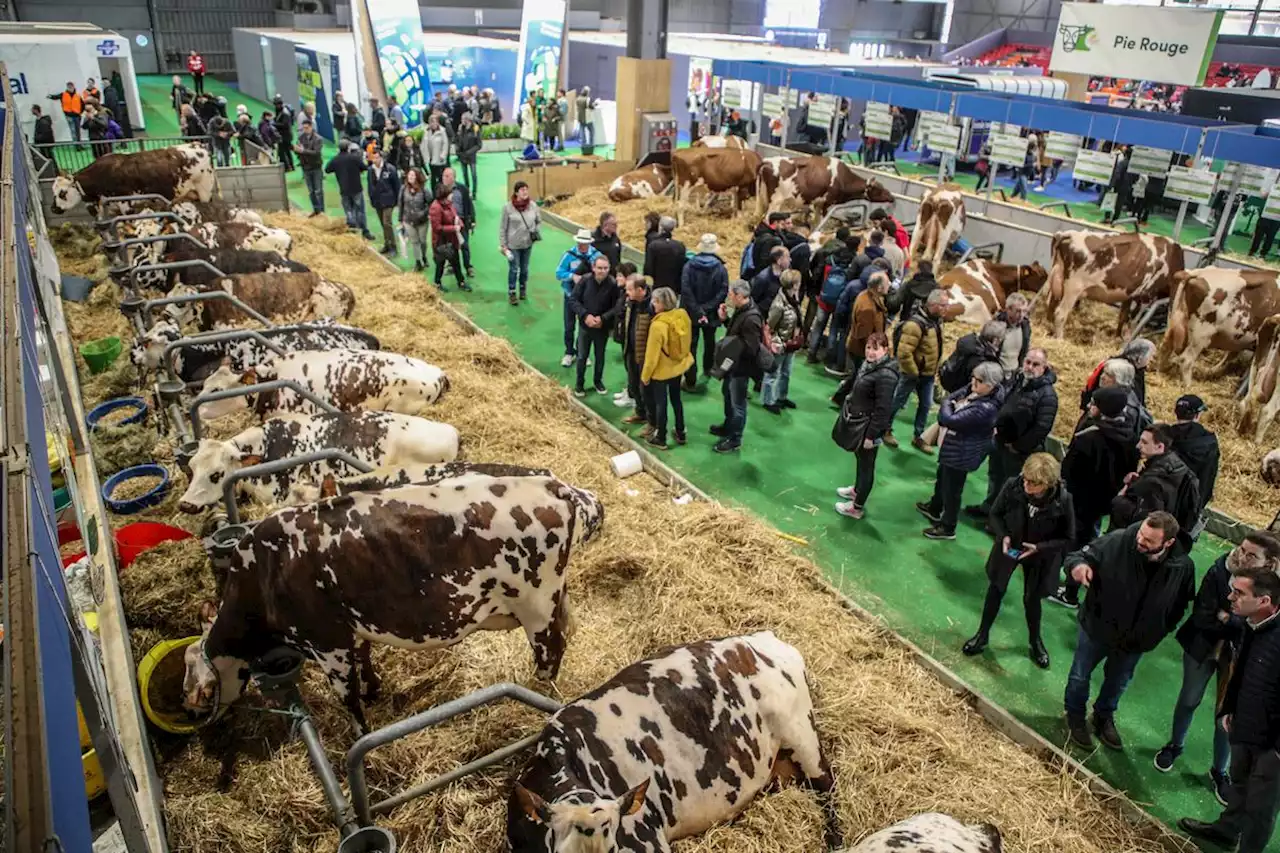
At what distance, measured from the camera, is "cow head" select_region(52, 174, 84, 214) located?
14227 millimetres

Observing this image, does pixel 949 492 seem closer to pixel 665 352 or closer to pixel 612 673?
pixel 665 352

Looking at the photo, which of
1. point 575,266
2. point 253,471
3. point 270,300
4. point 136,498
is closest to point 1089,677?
point 253,471

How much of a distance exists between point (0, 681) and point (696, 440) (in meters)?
7.02

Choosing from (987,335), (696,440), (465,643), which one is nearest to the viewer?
(465,643)

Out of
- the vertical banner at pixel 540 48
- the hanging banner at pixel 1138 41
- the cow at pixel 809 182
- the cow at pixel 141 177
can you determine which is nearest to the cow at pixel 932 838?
the cow at pixel 809 182

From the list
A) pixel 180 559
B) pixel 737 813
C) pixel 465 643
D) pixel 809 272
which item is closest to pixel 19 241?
pixel 180 559

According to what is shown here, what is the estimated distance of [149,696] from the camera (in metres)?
4.93

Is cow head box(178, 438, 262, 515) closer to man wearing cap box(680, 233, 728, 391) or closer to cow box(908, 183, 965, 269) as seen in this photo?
man wearing cap box(680, 233, 728, 391)

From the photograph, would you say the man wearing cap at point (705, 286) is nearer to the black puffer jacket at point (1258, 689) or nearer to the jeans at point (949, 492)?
the jeans at point (949, 492)

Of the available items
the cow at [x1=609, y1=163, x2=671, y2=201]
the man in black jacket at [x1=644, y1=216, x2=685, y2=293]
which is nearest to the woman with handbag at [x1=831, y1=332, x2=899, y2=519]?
the man in black jacket at [x1=644, y1=216, x2=685, y2=293]

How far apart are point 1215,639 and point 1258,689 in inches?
24.3

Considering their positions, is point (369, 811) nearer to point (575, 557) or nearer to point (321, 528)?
point (321, 528)

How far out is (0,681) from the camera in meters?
3.13

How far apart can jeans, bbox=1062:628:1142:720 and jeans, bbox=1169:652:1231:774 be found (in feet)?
0.93
